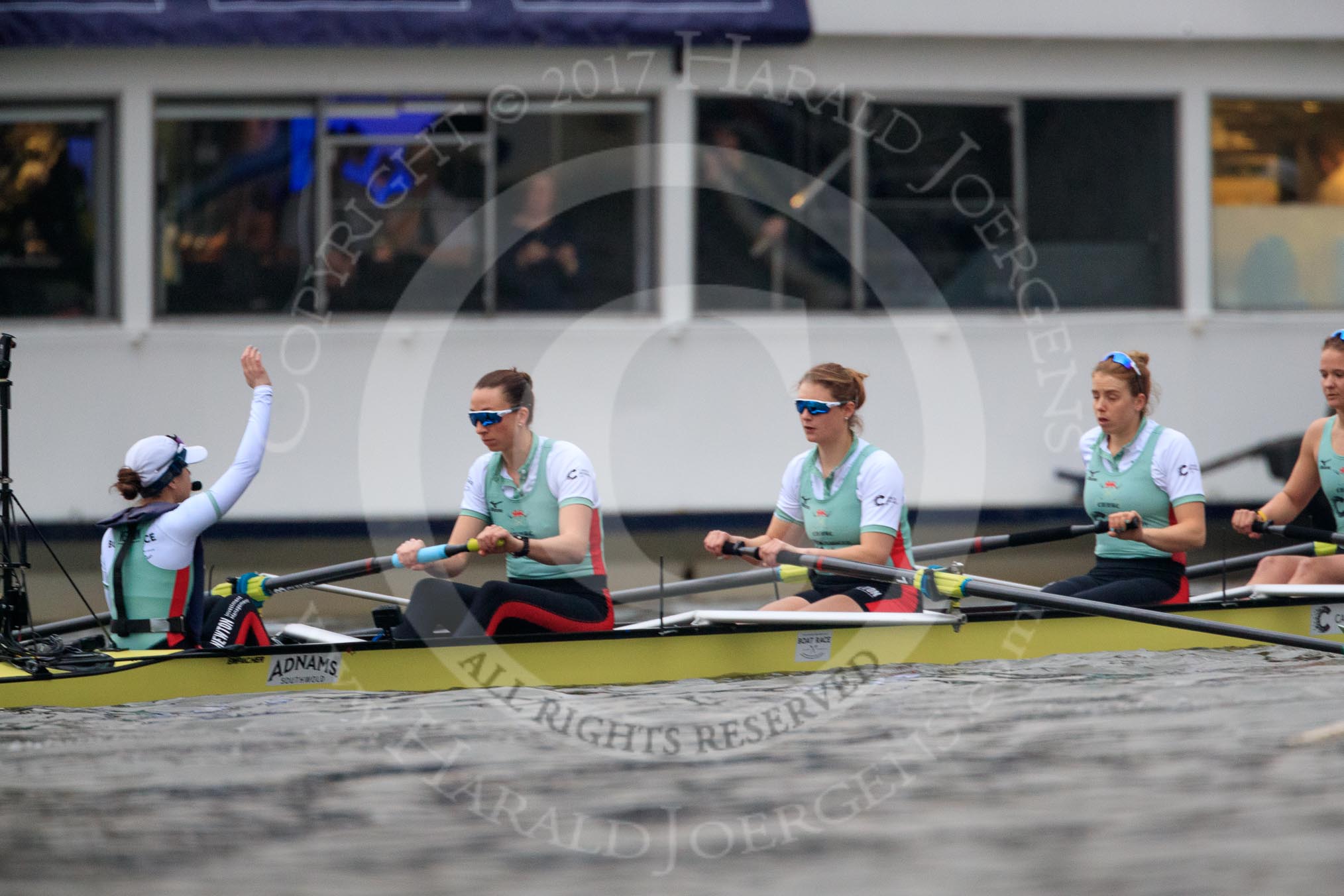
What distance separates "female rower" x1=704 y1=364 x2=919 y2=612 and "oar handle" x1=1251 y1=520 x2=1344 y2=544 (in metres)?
2.04

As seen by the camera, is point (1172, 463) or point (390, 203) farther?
point (390, 203)

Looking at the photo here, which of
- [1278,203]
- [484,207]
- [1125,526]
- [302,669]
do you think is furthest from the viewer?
[1278,203]

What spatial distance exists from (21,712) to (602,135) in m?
7.36

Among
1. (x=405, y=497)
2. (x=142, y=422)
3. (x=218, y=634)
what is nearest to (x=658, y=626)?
(x=218, y=634)

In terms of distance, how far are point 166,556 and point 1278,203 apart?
10.0 meters

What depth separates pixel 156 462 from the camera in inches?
261

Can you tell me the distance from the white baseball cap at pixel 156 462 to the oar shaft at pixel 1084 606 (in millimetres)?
2640

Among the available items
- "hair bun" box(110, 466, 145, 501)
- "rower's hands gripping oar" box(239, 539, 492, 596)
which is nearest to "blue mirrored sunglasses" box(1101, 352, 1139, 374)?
"rower's hands gripping oar" box(239, 539, 492, 596)

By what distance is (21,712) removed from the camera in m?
6.33

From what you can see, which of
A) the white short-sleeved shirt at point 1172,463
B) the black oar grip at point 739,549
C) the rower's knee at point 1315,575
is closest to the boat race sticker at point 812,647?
the black oar grip at point 739,549

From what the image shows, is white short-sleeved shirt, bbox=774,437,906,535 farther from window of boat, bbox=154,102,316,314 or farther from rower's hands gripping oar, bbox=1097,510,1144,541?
window of boat, bbox=154,102,316,314

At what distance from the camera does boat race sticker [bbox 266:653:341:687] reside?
6.47 m

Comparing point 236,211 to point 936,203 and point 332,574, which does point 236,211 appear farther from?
point 332,574

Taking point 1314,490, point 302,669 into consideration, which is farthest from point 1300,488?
point 302,669
